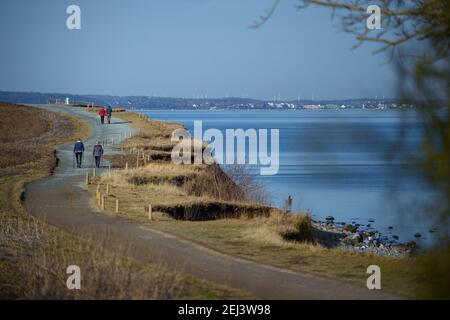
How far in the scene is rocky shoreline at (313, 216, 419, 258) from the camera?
31266 millimetres

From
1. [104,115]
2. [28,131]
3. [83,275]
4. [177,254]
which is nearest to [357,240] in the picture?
[177,254]

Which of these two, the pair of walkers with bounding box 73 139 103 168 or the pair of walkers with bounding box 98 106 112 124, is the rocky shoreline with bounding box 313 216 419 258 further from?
the pair of walkers with bounding box 98 106 112 124

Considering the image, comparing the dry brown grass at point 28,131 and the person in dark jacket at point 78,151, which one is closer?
the person in dark jacket at point 78,151

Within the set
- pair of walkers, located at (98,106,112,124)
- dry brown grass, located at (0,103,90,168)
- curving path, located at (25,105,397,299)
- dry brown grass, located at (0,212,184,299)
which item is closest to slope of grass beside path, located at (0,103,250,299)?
dry brown grass, located at (0,212,184,299)

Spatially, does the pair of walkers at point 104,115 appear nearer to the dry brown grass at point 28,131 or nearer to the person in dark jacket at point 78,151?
the dry brown grass at point 28,131

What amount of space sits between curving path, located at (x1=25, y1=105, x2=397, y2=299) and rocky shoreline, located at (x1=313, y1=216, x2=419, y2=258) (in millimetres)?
10501

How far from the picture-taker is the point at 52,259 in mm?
16172

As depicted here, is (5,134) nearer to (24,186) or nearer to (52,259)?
(24,186)

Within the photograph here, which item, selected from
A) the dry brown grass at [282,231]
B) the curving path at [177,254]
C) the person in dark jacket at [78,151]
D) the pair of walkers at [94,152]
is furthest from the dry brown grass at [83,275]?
the person in dark jacket at [78,151]

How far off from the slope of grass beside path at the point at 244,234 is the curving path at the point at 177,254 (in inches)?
23.4

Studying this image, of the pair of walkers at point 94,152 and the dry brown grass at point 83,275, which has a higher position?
the pair of walkers at point 94,152

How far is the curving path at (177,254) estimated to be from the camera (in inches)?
572

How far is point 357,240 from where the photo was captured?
113ft

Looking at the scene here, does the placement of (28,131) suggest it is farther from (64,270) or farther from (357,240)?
(64,270)
